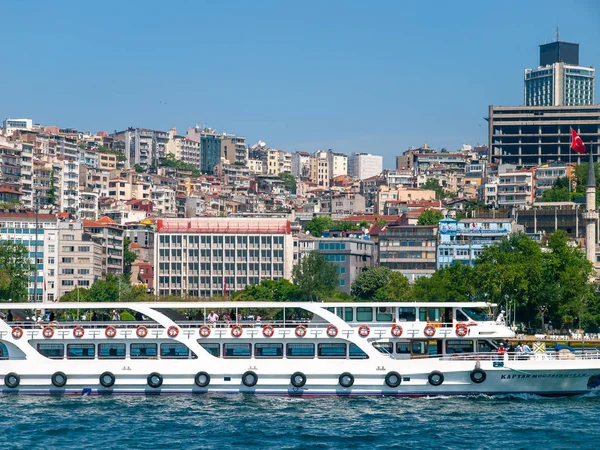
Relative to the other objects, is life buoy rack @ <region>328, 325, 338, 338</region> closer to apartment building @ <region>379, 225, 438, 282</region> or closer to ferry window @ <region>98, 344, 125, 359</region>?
ferry window @ <region>98, 344, 125, 359</region>

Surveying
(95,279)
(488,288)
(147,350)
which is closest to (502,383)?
(147,350)

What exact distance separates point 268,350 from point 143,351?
172 inches

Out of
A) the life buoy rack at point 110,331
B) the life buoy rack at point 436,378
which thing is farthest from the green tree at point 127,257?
the life buoy rack at point 436,378

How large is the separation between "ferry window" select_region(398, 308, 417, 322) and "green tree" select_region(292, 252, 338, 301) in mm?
59782

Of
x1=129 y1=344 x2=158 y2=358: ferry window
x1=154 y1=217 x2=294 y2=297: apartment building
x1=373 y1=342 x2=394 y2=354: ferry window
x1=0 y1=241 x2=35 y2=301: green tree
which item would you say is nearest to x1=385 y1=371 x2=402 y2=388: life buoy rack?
x1=373 y1=342 x2=394 y2=354: ferry window

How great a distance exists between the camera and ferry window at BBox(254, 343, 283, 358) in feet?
150

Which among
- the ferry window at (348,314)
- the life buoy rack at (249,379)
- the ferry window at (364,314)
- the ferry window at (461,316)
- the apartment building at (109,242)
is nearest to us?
the life buoy rack at (249,379)

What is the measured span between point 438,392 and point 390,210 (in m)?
130

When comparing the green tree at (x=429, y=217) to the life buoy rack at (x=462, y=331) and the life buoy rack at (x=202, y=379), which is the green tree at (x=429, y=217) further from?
the life buoy rack at (x=202, y=379)

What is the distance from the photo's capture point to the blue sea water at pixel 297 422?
37594 millimetres

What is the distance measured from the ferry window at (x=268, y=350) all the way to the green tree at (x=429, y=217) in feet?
318

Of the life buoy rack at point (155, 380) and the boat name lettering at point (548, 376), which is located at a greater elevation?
the boat name lettering at point (548, 376)

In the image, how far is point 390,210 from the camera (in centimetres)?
17475

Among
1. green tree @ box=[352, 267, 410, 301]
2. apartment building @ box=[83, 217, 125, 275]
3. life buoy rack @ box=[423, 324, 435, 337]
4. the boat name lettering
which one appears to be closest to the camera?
the boat name lettering
